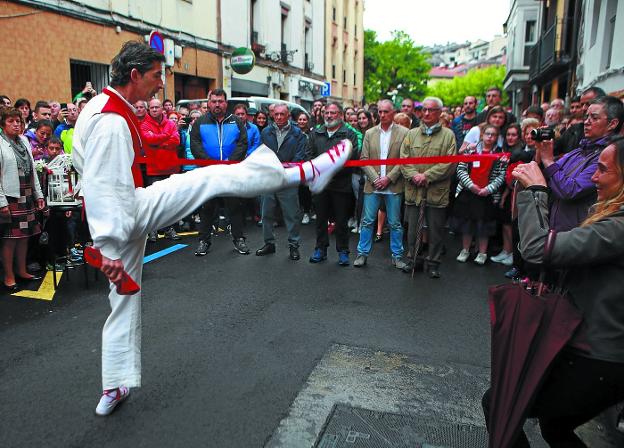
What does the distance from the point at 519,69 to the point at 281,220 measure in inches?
1174

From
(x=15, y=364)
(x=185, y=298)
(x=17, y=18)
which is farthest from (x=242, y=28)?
(x=15, y=364)

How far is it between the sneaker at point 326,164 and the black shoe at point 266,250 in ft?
12.0

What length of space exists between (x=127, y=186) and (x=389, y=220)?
463 cm

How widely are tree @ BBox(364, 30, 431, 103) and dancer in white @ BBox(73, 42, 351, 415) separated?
51.8m

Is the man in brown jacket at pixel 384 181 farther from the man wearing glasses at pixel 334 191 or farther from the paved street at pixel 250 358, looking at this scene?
the paved street at pixel 250 358

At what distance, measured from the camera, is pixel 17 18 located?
1167 centimetres

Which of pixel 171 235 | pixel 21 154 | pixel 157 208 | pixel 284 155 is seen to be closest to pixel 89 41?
pixel 171 235

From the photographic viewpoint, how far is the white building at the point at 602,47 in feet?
36.0

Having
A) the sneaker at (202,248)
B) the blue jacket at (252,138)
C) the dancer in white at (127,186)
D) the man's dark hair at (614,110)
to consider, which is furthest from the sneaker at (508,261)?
the dancer in white at (127,186)

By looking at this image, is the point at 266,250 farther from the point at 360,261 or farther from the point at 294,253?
the point at 360,261

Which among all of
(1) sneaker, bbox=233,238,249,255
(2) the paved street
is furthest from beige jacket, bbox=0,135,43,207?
(1) sneaker, bbox=233,238,249,255

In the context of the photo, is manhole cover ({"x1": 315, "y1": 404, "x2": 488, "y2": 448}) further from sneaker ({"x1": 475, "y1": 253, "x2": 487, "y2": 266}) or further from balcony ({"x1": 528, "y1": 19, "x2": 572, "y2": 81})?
balcony ({"x1": 528, "y1": 19, "x2": 572, "y2": 81})

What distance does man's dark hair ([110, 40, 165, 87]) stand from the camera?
124 inches

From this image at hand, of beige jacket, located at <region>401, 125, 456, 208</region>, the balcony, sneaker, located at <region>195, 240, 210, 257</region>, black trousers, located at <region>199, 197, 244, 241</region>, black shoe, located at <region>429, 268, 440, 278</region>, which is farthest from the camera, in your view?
the balcony
